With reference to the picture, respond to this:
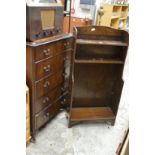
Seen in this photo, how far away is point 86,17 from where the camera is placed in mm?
3391

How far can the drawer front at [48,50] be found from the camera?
150 centimetres

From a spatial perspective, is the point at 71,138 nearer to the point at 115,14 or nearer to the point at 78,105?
the point at 78,105

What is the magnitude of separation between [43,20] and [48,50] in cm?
27

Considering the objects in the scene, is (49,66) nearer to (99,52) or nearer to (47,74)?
(47,74)

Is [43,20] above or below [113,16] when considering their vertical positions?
below

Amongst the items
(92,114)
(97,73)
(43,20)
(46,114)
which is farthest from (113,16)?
(46,114)

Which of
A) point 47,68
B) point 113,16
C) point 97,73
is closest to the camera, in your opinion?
point 47,68

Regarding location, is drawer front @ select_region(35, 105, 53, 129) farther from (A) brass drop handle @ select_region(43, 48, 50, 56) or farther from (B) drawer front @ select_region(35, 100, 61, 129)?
(A) brass drop handle @ select_region(43, 48, 50, 56)

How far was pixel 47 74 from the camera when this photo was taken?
171cm

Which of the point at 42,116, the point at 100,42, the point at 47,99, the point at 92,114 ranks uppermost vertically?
the point at 100,42

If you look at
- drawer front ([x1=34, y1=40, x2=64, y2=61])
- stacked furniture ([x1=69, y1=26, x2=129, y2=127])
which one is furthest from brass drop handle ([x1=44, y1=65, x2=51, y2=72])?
stacked furniture ([x1=69, y1=26, x2=129, y2=127])

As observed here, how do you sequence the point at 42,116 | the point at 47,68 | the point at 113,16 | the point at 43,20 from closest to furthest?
the point at 43,20 < the point at 47,68 < the point at 42,116 < the point at 113,16

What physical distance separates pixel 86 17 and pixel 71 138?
236 cm
